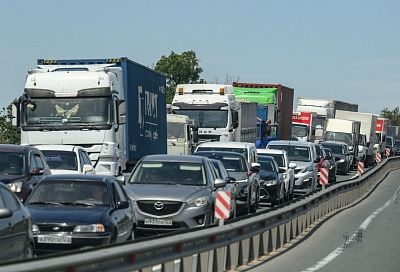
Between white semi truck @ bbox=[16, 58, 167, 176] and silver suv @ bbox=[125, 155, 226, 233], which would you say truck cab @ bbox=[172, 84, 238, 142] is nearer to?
white semi truck @ bbox=[16, 58, 167, 176]

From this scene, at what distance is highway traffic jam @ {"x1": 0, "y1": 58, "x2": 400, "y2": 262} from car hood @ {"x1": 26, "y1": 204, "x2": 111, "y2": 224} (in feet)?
0.05

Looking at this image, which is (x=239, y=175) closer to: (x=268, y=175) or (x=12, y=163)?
(x=268, y=175)

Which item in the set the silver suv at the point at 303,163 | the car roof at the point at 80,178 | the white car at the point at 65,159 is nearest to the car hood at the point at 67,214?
the car roof at the point at 80,178

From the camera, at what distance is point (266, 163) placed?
104 feet

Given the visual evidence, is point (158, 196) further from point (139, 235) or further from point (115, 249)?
point (115, 249)

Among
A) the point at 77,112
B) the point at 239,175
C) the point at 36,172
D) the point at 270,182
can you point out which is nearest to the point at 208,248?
the point at 36,172

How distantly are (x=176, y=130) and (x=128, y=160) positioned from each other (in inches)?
324

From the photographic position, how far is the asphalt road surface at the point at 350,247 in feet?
52.0

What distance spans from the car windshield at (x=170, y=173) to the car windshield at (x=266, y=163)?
38.9 ft

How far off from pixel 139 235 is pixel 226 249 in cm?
406

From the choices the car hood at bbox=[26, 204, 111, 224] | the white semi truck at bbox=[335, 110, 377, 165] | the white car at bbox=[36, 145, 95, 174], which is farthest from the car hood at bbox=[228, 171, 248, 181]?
the white semi truck at bbox=[335, 110, 377, 165]

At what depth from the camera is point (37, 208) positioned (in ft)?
48.3

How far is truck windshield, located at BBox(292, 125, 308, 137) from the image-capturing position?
59.7 meters

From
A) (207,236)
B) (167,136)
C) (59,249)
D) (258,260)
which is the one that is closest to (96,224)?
(59,249)
